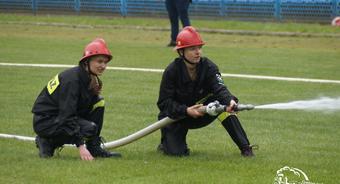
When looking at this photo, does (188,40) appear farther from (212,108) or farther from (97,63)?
(97,63)

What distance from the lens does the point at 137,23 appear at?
25.2 m

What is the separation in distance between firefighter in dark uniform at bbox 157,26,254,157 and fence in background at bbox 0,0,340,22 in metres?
17.0

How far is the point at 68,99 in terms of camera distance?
270 inches

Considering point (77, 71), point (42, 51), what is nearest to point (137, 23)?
point (42, 51)

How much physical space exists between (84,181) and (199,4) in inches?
823

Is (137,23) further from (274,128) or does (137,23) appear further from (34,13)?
(274,128)

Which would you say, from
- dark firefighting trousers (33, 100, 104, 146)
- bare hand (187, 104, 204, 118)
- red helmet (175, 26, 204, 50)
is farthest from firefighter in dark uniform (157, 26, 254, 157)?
dark firefighting trousers (33, 100, 104, 146)

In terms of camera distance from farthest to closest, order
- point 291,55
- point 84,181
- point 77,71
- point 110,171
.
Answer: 1. point 291,55
2. point 77,71
3. point 110,171
4. point 84,181

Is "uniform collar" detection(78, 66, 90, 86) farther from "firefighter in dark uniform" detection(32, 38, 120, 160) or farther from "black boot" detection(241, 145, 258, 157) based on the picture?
"black boot" detection(241, 145, 258, 157)

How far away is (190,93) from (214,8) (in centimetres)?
1921

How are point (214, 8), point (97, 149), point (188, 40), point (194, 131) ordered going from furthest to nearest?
point (214, 8)
point (194, 131)
point (97, 149)
point (188, 40)

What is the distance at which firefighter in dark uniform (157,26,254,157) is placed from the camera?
7.19m

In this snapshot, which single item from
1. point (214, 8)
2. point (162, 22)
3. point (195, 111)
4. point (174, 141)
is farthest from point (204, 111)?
point (214, 8)
